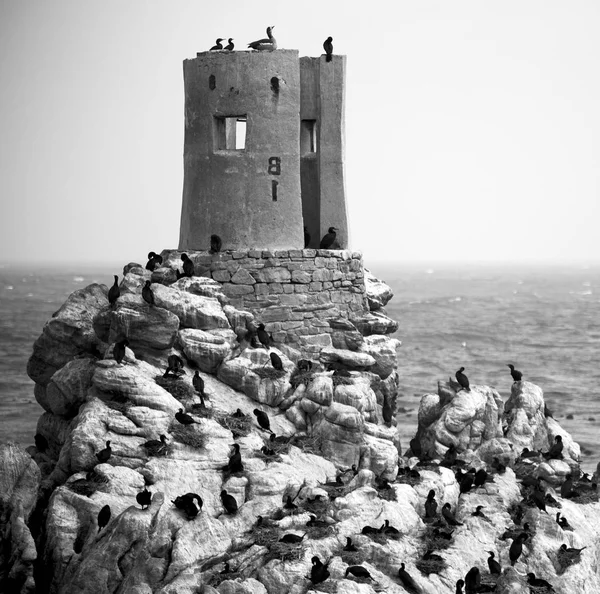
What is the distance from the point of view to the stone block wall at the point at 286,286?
39656 millimetres

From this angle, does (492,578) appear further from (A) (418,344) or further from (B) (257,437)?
(A) (418,344)

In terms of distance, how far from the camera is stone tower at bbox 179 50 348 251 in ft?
131

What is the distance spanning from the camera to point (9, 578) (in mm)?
Result: 32406

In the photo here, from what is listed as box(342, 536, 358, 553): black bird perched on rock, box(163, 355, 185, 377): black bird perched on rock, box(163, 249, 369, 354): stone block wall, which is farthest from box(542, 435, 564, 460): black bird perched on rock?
box(163, 355, 185, 377): black bird perched on rock

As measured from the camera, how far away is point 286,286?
40.0m

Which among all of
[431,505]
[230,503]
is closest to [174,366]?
[230,503]

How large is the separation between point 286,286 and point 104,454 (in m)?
8.82

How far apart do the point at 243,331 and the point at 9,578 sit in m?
9.91

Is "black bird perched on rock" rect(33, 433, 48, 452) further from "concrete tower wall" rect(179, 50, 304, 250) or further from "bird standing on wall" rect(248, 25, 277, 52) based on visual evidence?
"bird standing on wall" rect(248, 25, 277, 52)

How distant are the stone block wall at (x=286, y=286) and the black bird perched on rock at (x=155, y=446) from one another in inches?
255

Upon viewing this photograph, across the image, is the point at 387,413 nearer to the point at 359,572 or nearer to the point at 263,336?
the point at 263,336

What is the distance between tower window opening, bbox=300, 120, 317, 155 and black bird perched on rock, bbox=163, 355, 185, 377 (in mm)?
8695

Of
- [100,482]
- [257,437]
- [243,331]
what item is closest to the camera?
[100,482]

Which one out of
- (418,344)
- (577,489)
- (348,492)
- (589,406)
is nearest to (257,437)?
(348,492)
